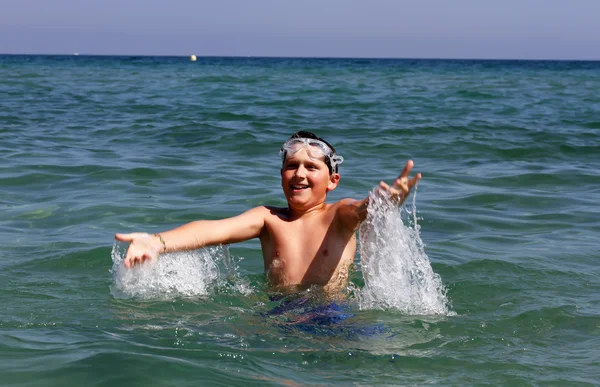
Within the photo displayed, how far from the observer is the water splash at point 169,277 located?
5.20 metres

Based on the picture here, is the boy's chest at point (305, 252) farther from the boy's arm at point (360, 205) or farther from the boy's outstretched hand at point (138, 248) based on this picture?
the boy's outstretched hand at point (138, 248)

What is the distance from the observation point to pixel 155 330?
4367 mm

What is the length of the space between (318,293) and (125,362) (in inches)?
60.4

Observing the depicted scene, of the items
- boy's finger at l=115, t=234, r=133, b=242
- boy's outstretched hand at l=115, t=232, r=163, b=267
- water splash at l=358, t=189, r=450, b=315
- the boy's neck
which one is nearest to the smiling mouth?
the boy's neck

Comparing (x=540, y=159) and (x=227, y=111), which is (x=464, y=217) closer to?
(x=540, y=159)

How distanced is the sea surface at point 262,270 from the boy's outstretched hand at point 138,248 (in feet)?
1.35

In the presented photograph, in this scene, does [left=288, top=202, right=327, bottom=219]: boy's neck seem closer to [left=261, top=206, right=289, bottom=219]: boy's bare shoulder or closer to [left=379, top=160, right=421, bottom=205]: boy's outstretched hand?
[left=261, top=206, right=289, bottom=219]: boy's bare shoulder

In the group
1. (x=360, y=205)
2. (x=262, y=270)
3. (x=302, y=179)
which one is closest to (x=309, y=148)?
(x=302, y=179)

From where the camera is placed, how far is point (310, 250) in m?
5.03

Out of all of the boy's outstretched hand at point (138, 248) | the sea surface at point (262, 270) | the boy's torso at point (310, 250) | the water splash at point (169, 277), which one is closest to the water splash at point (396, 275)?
the sea surface at point (262, 270)

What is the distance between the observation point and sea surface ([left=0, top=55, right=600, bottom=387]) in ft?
12.8

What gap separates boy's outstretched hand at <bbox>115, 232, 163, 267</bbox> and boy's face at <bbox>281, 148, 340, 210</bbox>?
44.4 inches

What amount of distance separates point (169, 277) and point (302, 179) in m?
1.12

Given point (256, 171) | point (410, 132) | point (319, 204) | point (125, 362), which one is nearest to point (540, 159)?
point (410, 132)
